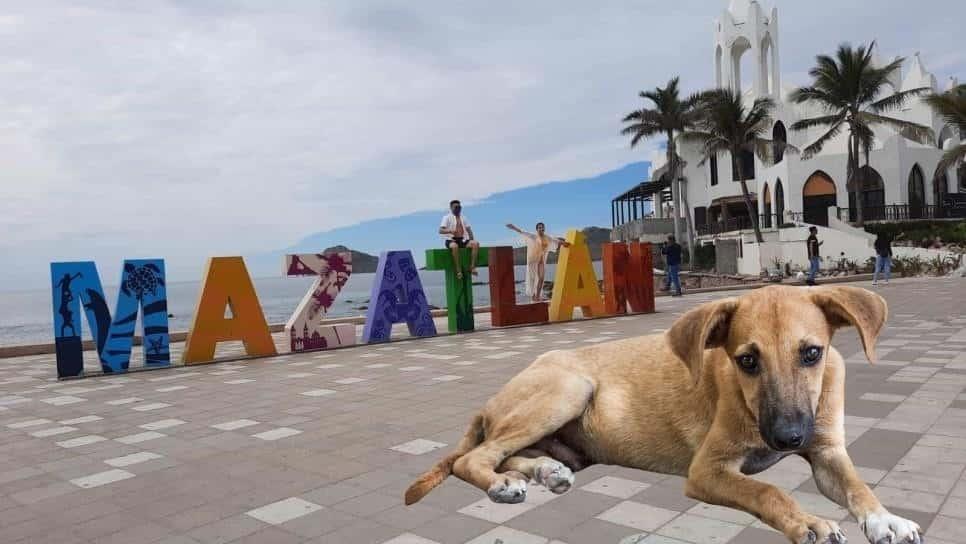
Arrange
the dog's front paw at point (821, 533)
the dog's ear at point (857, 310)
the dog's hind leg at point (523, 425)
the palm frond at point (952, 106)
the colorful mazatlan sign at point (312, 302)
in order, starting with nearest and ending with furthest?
the dog's front paw at point (821, 533) < the dog's ear at point (857, 310) < the dog's hind leg at point (523, 425) < the colorful mazatlan sign at point (312, 302) < the palm frond at point (952, 106)

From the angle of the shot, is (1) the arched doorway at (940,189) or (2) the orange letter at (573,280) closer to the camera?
(2) the orange letter at (573,280)

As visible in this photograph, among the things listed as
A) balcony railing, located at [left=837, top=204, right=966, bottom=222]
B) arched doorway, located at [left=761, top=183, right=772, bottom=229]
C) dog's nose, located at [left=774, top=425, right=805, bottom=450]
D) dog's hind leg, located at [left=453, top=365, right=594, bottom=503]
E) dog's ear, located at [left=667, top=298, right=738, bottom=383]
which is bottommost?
dog's hind leg, located at [left=453, top=365, right=594, bottom=503]

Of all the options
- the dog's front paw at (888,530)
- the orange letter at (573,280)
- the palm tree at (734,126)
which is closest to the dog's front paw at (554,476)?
the dog's front paw at (888,530)

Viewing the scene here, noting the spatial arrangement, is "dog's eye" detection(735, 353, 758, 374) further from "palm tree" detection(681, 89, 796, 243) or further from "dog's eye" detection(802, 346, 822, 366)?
"palm tree" detection(681, 89, 796, 243)

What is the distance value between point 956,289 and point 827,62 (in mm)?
21657

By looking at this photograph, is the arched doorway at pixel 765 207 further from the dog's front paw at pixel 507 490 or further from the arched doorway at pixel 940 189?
the dog's front paw at pixel 507 490

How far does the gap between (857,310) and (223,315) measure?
11.1 m

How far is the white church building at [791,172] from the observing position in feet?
140

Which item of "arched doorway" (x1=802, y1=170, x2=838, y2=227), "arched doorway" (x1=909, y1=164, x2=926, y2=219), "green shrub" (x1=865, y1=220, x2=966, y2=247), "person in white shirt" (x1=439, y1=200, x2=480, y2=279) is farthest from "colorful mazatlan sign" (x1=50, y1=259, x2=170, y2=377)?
"arched doorway" (x1=909, y1=164, x2=926, y2=219)

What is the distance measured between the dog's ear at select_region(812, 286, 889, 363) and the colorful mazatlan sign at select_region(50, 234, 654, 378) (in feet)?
35.0

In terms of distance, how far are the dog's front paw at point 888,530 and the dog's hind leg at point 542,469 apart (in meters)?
1.08

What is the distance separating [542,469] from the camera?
2844mm

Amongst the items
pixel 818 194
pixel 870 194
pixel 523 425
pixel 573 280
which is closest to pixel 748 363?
pixel 523 425

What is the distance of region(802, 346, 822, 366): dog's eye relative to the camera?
6.99 feet
